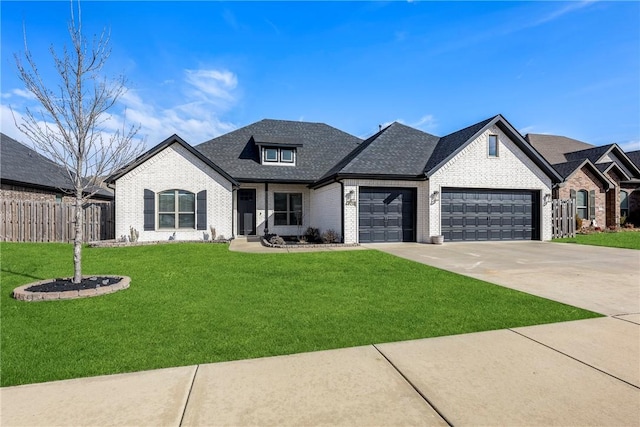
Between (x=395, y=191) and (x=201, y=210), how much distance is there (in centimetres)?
941

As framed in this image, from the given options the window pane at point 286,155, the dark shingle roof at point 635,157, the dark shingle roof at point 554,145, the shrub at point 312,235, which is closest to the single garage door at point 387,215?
the shrub at point 312,235

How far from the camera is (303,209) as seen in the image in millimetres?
19969

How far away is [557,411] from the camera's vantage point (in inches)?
104

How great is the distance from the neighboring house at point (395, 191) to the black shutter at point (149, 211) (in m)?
0.04

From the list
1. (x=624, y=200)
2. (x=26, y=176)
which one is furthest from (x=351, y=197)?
(x=624, y=200)

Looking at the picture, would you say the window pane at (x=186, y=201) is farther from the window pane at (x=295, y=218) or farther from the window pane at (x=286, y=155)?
the window pane at (x=286, y=155)

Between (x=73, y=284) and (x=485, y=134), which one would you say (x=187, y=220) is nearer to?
(x=73, y=284)

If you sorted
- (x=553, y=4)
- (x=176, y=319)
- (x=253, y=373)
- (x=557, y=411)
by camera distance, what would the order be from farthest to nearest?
1. (x=553, y=4)
2. (x=176, y=319)
3. (x=253, y=373)
4. (x=557, y=411)

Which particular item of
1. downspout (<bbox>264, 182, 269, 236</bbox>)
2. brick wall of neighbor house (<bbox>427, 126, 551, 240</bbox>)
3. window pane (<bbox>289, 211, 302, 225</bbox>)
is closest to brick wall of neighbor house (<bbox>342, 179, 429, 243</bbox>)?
brick wall of neighbor house (<bbox>427, 126, 551, 240</bbox>)

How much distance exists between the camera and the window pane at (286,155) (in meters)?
20.1

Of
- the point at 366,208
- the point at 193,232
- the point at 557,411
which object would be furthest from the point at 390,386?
the point at 193,232

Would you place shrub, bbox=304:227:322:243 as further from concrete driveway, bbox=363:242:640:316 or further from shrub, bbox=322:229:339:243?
concrete driveway, bbox=363:242:640:316

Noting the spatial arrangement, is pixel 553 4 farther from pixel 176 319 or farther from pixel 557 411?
pixel 176 319

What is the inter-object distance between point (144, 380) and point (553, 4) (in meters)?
14.6
